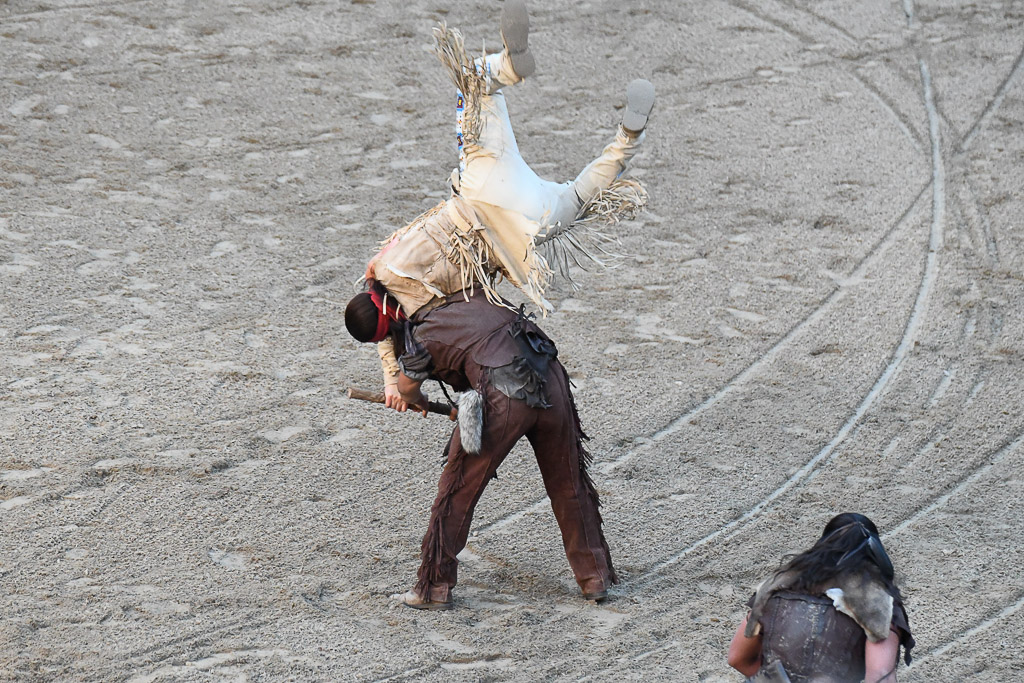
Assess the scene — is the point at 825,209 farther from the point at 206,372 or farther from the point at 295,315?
the point at 206,372

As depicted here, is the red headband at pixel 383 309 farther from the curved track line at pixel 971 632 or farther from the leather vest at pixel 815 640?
the curved track line at pixel 971 632

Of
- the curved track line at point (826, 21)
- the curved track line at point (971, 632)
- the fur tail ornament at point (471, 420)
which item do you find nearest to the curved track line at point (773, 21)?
the curved track line at point (826, 21)

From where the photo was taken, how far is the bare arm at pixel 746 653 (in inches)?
129

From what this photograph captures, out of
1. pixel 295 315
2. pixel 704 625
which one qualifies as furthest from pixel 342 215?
pixel 704 625

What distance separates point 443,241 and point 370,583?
145 cm

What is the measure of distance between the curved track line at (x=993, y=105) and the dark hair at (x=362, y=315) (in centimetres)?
617

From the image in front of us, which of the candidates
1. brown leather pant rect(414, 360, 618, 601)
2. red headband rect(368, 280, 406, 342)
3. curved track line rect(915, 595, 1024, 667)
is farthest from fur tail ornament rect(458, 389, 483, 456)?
curved track line rect(915, 595, 1024, 667)

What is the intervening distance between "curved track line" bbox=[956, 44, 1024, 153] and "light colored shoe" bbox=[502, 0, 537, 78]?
592 cm

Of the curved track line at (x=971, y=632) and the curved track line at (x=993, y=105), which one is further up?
the curved track line at (x=993, y=105)

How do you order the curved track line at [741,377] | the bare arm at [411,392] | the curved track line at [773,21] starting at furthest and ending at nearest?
the curved track line at [773,21] < the curved track line at [741,377] < the bare arm at [411,392]

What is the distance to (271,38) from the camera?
9922 mm

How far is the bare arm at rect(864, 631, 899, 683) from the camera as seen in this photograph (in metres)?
3.14

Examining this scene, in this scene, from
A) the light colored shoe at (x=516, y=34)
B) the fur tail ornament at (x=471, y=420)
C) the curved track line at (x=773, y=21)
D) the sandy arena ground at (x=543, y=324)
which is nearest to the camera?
the light colored shoe at (x=516, y=34)

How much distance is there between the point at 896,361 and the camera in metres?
6.72
